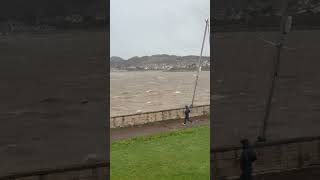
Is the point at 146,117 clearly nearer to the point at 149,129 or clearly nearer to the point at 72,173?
the point at 149,129

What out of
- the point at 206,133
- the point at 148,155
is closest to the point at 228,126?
the point at 148,155

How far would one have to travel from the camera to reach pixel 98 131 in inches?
245

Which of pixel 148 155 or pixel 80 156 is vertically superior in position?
pixel 80 156

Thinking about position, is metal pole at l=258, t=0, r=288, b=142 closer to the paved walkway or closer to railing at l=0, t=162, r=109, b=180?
railing at l=0, t=162, r=109, b=180

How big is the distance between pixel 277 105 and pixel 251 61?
0.81 metres

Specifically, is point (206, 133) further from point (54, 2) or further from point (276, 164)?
point (54, 2)

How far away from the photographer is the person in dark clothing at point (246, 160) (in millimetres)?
6762

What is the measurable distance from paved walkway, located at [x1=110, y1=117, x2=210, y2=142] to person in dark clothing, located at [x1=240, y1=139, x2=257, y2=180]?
A: 27.7 ft

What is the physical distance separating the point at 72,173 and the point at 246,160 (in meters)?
2.53

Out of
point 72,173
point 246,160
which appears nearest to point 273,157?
point 246,160

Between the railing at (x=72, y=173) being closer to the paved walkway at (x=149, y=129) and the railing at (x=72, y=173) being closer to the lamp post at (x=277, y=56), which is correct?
the lamp post at (x=277, y=56)

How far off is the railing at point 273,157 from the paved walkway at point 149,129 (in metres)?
8.38

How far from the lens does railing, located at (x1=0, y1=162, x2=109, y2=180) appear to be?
5770 millimetres

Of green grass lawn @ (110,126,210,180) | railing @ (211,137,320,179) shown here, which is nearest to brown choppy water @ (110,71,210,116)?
green grass lawn @ (110,126,210,180)
